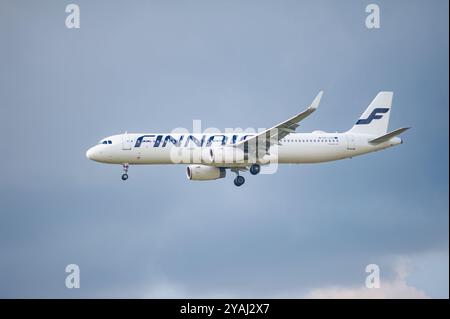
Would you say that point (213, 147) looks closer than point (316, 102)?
No

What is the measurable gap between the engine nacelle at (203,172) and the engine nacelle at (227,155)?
2.69 m

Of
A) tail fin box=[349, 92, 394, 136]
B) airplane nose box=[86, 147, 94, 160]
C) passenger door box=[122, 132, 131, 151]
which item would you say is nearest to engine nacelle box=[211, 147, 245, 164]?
passenger door box=[122, 132, 131, 151]

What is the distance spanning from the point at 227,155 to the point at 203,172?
3611 mm

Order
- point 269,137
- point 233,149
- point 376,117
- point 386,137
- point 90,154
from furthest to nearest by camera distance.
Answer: point 376,117 < point 386,137 < point 90,154 < point 233,149 < point 269,137

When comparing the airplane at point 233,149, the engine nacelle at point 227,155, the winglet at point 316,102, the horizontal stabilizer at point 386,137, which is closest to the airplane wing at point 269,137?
the airplane at point 233,149

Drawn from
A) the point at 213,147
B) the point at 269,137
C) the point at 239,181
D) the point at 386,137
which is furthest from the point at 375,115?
the point at 213,147

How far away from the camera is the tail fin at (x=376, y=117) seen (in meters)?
86.1

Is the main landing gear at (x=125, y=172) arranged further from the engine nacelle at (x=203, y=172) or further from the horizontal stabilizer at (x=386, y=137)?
the horizontal stabilizer at (x=386, y=137)

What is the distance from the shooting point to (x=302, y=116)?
7450 centimetres

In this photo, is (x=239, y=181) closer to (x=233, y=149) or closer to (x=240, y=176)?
(x=240, y=176)

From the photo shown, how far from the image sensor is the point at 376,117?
8725cm
